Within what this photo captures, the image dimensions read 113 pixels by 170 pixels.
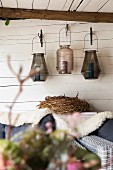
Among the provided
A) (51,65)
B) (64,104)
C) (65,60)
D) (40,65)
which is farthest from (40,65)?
(64,104)

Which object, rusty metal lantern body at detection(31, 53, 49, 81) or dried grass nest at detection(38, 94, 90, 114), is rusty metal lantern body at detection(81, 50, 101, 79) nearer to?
dried grass nest at detection(38, 94, 90, 114)

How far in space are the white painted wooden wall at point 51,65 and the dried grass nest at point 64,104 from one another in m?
0.26

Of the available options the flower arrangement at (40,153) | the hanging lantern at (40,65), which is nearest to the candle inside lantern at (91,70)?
the hanging lantern at (40,65)

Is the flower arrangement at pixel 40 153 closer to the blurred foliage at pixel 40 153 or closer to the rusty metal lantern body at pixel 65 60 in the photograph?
the blurred foliage at pixel 40 153

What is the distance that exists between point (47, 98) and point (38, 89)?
0.80 feet

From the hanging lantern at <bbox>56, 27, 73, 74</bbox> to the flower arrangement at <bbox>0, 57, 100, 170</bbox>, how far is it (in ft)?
9.12

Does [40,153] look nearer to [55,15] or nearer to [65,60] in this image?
[65,60]

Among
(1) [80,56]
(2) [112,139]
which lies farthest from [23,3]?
(2) [112,139]

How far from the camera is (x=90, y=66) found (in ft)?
12.7

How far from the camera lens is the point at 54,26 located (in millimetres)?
4039

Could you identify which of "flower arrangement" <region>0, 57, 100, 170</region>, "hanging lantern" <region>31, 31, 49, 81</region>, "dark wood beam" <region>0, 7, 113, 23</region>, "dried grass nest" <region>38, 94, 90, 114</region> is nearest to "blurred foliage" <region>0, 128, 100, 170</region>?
"flower arrangement" <region>0, 57, 100, 170</region>

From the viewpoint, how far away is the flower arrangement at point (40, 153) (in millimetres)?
983

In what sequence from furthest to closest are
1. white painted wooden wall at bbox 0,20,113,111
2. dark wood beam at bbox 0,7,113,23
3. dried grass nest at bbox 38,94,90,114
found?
white painted wooden wall at bbox 0,20,113,111 → dark wood beam at bbox 0,7,113,23 → dried grass nest at bbox 38,94,90,114

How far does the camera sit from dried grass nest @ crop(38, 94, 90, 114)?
3.63m
